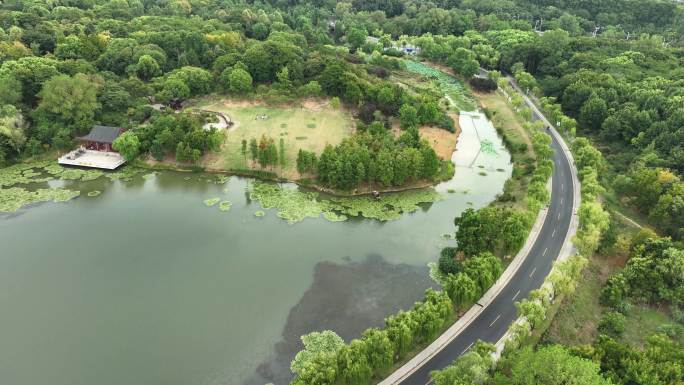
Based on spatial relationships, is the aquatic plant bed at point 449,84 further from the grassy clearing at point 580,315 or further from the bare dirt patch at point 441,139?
the grassy clearing at point 580,315

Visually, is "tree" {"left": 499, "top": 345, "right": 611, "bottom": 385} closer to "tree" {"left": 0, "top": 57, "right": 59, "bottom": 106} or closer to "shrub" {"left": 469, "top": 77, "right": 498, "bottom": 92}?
"tree" {"left": 0, "top": 57, "right": 59, "bottom": 106}

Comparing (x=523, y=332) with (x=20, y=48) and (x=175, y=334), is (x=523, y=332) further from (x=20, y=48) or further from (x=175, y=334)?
(x=20, y=48)

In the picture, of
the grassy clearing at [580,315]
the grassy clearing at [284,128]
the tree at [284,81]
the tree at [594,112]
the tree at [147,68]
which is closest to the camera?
the grassy clearing at [580,315]

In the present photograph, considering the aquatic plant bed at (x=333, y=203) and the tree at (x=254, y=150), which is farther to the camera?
the tree at (x=254, y=150)

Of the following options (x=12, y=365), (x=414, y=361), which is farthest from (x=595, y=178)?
(x=12, y=365)

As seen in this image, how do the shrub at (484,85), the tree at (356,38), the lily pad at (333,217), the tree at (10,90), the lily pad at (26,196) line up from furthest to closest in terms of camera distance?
the tree at (356,38) < the shrub at (484,85) < the tree at (10,90) < the lily pad at (26,196) < the lily pad at (333,217)

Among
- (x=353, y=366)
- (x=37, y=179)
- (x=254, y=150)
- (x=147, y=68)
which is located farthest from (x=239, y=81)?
(x=353, y=366)

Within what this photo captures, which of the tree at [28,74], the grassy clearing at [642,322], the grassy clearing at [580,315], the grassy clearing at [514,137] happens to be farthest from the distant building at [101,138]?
the grassy clearing at [642,322]

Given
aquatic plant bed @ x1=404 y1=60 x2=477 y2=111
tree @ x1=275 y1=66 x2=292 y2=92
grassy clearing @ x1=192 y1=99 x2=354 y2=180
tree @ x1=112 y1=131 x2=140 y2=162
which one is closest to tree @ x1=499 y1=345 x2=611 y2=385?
grassy clearing @ x1=192 y1=99 x2=354 y2=180
